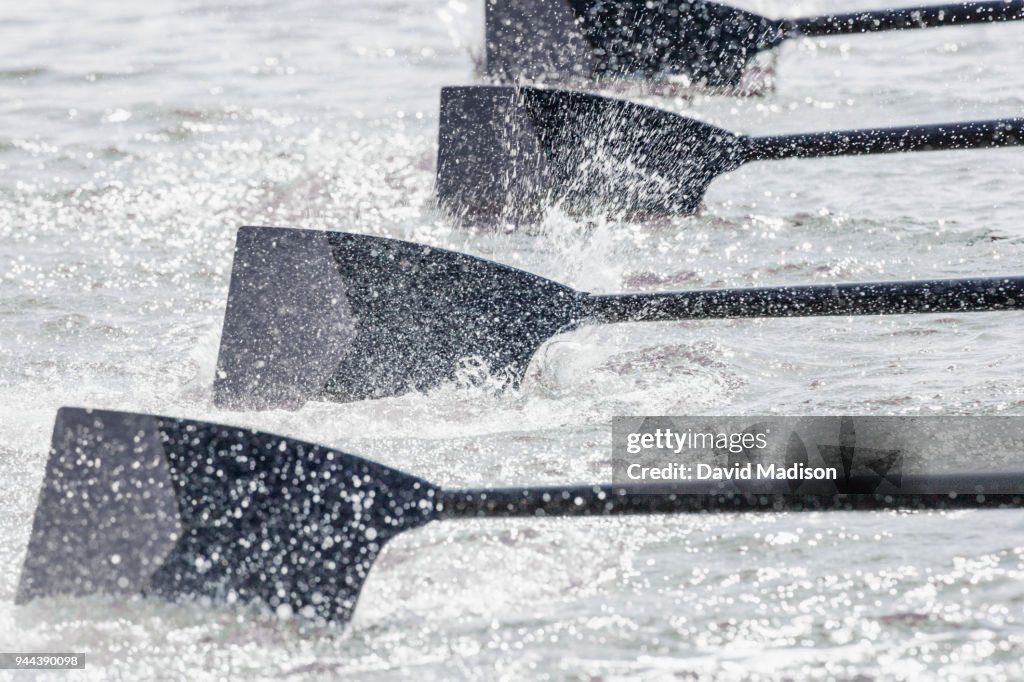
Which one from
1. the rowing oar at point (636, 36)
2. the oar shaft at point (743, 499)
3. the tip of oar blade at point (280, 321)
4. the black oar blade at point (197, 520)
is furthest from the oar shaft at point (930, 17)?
the black oar blade at point (197, 520)

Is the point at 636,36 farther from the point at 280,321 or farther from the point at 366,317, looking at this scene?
the point at 280,321

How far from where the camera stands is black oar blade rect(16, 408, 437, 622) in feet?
8.82

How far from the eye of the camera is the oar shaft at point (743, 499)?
265 cm

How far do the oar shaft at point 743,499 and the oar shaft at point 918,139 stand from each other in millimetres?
2256

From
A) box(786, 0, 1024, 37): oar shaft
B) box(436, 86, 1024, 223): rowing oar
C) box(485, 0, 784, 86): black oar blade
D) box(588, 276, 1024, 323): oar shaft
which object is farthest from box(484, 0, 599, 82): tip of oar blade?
box(588, 276, 1024, 323): oar shaft

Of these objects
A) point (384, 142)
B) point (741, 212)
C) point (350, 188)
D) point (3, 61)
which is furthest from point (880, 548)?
point (3, 61)

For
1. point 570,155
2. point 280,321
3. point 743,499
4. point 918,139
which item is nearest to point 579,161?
point 570,155

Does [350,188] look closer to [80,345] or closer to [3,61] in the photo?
[80,345]

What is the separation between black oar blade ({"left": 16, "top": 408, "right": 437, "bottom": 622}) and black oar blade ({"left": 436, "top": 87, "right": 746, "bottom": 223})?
8.69 feet

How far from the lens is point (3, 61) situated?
8219 millimetres

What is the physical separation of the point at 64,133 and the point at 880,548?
15.8 ft

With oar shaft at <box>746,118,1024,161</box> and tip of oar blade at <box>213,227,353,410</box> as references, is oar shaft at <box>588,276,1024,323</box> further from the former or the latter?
oar shaft at <box>746,118,1024,161</box>

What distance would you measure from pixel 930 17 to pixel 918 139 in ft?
5.37

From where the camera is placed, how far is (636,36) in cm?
708
